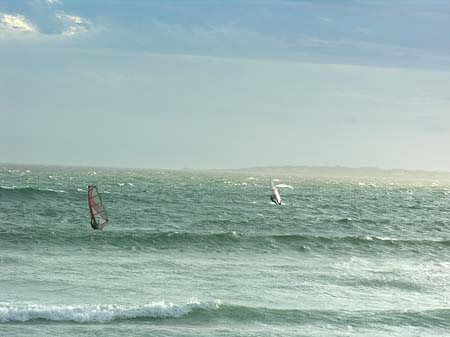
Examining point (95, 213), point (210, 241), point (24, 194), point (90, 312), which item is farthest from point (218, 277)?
point (24, 194)

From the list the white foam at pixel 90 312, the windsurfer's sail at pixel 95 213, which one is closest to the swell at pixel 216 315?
the white foam at pixel 90 312

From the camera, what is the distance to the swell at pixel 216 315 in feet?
59.5

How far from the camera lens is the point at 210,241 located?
3484 centimetres

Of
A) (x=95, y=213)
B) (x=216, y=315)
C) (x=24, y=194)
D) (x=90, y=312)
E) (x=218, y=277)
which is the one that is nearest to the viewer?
(x=90, y=312)

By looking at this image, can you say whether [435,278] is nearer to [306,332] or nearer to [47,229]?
[306,332]

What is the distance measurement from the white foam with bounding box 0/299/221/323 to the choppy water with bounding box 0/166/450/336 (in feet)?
0.10

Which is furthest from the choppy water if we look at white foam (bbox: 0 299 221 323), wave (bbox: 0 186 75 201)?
wave (bbox: 0 186 75 201)

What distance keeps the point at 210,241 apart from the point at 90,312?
1673 cm

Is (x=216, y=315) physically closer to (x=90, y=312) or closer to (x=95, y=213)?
(x=90, y=312)

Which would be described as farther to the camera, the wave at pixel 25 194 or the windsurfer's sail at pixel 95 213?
the wave at pixel 25 194

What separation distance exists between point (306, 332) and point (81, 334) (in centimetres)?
575

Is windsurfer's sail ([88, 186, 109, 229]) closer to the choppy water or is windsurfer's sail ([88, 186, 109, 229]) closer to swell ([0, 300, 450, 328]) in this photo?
the choppy water

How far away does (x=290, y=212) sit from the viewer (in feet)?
183

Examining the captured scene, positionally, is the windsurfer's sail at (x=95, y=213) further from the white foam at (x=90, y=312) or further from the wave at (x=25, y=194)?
the wave at (x=25, y=194)
